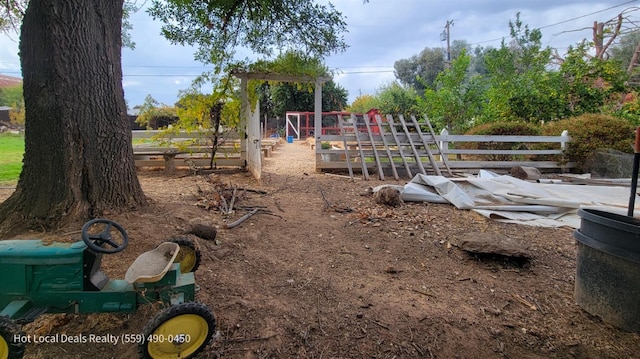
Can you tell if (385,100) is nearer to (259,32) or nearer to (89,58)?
(259,32)

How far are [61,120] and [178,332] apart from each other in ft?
7.49

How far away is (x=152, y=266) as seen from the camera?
6.64 ft

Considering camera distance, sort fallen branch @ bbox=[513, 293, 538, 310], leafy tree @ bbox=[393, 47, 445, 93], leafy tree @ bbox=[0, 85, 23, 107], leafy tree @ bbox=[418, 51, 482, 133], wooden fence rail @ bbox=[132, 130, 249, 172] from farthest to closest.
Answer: leafy tree @ bbox=[393, 47, 445, 93] → leafy tree @ bbox=[0, 85, 23, 107] → leafy tree @ bbox=[418, 51, 482, 133] → wooden fence rail @ bbox=[132, 130, 249, 172] → fallen branch @ bbox=[513, 293, 538, 310]

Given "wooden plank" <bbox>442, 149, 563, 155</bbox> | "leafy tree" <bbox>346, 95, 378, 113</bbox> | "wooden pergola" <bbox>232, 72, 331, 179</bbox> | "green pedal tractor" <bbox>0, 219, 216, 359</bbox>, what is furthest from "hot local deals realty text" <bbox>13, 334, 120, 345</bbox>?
"leafy tree" <bbox>346, 95, 378, 113</bbox>

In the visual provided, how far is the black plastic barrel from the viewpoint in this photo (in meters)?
2.05

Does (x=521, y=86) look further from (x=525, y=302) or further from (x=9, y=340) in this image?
(x=9, y=340)

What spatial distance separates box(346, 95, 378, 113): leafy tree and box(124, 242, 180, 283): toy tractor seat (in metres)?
24.9

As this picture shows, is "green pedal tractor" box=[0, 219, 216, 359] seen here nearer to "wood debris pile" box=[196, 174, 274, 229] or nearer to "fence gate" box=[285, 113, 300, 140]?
"wood debris pile" box=[196, 174, 274, 229]

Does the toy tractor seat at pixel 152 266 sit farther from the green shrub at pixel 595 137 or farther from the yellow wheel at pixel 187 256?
the green shrub at pixel 595 137

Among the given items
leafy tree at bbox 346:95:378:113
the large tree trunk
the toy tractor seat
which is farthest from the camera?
leafy tree at bbox 346:95:378:113

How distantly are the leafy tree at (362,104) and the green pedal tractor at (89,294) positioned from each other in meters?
25.2

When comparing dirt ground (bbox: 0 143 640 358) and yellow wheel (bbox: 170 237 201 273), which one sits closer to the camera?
dirt ground (bbox: 0 143 640 358)

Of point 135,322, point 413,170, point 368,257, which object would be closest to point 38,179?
point 135,322

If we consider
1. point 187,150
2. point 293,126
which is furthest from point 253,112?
point 293,126
